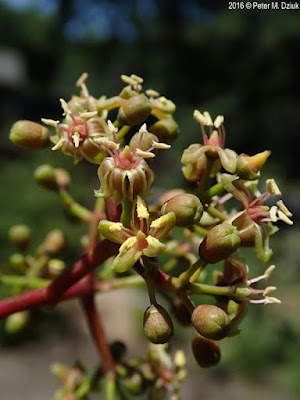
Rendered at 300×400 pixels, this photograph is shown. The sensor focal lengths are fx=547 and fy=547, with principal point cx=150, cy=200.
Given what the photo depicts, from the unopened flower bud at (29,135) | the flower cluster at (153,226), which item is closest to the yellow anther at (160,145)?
the flower cluster at (153,226)

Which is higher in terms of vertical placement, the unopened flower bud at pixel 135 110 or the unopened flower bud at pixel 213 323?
the unopened flower bud at pixel 135 110

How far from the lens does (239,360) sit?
23.8 feet

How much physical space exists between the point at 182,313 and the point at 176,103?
44.0 feet

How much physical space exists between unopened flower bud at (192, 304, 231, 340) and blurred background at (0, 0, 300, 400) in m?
0.79

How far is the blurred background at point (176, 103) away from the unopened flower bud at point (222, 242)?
82 cm

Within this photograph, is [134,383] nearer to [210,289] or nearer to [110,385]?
[110,385]

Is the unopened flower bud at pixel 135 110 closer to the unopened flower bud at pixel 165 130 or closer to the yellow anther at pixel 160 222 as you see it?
the unopened flower bud at pixel 165 130

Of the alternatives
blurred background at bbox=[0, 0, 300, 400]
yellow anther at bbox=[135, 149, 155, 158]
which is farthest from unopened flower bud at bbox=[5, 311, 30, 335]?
yellow anther at bbox=[135, 149, 155, 158]

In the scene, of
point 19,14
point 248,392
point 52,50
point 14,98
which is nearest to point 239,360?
point 248,392

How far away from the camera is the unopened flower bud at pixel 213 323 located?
1061 mm

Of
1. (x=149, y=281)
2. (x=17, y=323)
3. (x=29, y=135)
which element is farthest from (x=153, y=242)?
(x=17, y=323)

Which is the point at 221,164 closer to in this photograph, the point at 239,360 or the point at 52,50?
the point at 239,360

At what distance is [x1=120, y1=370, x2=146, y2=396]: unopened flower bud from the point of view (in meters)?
1.44

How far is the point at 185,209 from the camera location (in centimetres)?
106
